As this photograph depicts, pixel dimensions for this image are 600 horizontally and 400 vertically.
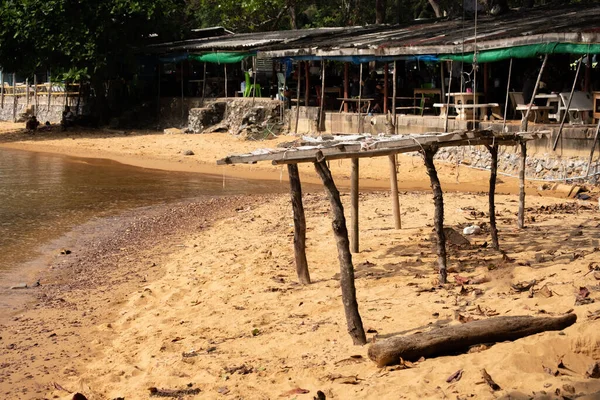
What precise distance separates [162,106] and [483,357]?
99.8 feet

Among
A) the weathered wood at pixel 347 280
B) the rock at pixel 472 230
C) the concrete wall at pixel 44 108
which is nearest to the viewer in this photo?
the weathered wood at pixel 347 280

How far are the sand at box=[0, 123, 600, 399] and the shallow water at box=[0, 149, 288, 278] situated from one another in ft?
10.2

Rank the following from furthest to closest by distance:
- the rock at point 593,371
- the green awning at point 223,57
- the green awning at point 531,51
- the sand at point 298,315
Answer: the green awning at point 223,57
the green awning at point 531,51
the sand at point 298,315
the rock at point 593,371

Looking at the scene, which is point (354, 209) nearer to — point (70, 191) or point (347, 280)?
point (347, 280)

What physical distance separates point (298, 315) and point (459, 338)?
2.54 meters

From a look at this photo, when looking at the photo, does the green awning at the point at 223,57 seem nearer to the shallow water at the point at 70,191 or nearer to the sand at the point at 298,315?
the shallow water at the point at 70,191

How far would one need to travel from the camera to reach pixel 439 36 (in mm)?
23828

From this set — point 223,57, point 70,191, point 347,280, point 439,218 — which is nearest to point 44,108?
point 223,57

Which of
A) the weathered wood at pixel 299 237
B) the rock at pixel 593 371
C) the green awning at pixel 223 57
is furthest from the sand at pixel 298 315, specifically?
the green awning at pixel 223 57

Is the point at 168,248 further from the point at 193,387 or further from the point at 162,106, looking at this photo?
the point at 162,106

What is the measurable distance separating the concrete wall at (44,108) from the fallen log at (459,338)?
109 feet

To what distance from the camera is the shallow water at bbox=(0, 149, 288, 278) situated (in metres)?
16.1

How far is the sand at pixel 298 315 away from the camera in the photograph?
249 inches

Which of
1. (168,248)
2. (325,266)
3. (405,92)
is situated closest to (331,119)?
(405,92)
